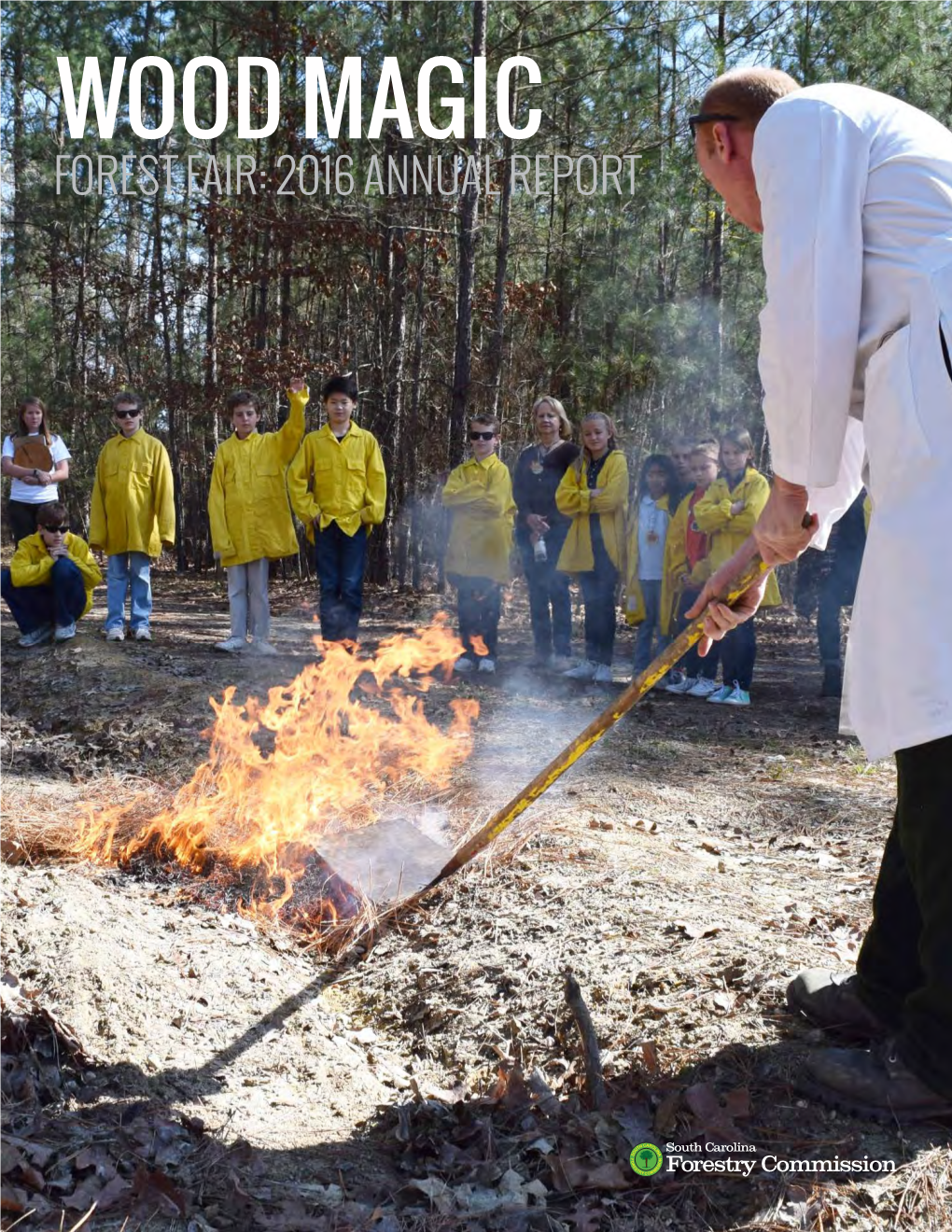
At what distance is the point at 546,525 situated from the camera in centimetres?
883

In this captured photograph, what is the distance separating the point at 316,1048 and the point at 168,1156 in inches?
31.8

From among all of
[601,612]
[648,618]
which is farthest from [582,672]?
[648,618]

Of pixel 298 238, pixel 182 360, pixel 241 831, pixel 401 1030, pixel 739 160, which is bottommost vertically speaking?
pixel 401 1030

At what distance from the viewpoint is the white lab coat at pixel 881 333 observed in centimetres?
214

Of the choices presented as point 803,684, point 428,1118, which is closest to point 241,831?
point 428,1118

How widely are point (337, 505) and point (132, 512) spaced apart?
2110 mm

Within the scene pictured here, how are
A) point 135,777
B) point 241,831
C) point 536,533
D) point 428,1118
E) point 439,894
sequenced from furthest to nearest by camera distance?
point 536,533, point 135,777, point 241,831, point 439,894, point 428,1118

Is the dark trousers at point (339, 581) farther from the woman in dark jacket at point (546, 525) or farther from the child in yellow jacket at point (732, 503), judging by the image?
the child in yellow jacket at point (732, 503)

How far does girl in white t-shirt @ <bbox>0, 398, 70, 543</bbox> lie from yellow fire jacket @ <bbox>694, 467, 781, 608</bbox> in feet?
18.5

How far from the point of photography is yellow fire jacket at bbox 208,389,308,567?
29.3ft

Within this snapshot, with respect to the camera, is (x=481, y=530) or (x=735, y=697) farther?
(x=481, y=530)

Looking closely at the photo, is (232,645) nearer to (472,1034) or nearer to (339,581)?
(339,581)

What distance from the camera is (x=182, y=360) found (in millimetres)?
18234

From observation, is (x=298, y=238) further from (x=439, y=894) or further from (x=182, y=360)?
(x=439, y=894)
